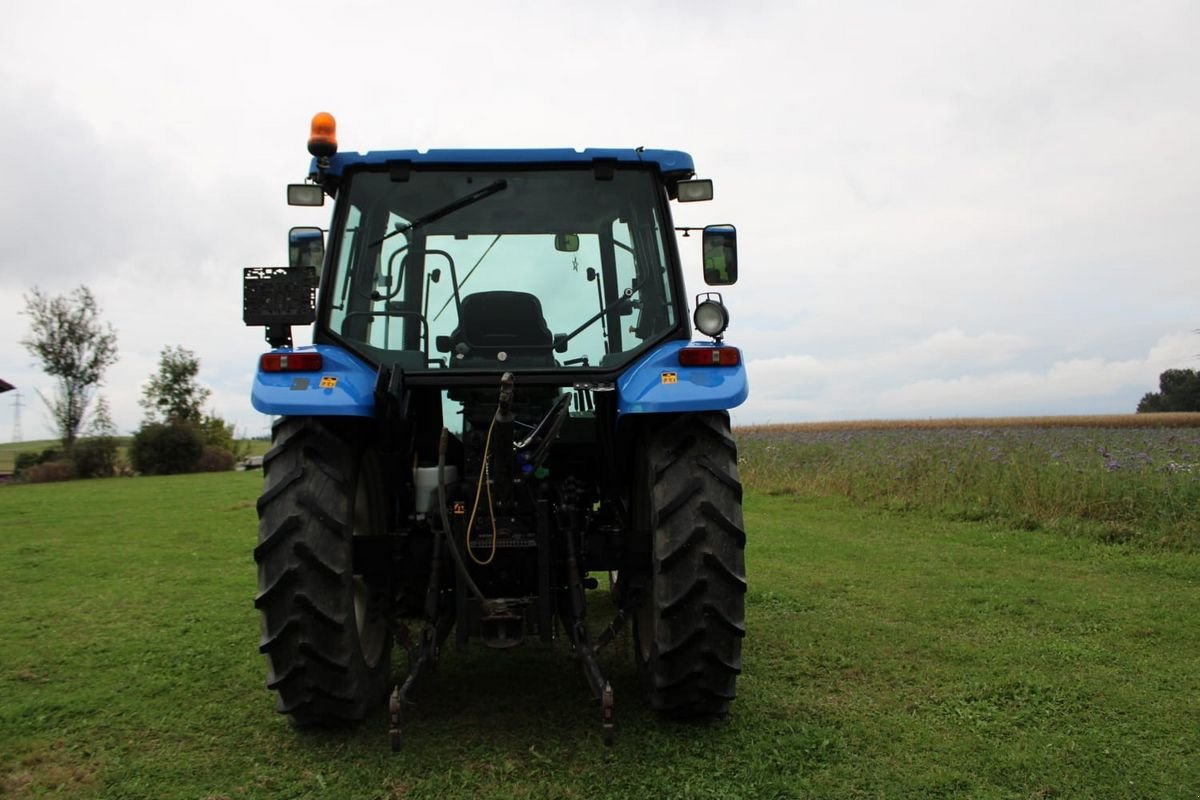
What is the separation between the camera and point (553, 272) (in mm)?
4082

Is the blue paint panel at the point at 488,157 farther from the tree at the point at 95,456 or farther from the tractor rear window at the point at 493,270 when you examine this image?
the tree at the point at 95,456

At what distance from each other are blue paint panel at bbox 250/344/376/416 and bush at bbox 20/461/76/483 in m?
27.2

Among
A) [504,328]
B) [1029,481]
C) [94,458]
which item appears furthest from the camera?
[94,458]

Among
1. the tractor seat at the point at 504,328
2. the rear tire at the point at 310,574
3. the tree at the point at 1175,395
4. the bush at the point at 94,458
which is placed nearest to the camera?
the rear tire at the point at 310,574

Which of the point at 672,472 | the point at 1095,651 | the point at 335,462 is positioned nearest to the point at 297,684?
the point at 335,462

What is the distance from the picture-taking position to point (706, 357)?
11.6 feet

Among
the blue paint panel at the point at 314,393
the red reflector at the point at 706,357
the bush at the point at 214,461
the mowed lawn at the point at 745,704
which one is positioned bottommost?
the mowed lawn at the point at 745,704

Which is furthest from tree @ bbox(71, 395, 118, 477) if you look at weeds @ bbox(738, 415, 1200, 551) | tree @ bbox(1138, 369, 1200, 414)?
tree @ bbox(1138, 369, 1200, 414)

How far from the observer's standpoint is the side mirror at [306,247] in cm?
412

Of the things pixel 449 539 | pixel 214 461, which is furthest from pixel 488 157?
pixel 214 461

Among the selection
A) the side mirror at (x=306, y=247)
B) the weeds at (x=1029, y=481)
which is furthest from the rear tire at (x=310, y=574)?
the weeds at (x=1029, y=481)

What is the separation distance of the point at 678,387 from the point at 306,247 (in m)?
1.82

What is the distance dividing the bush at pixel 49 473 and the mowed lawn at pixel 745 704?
22.6 metres

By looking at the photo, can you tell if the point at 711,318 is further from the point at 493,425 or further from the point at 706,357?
the point at 493,425
